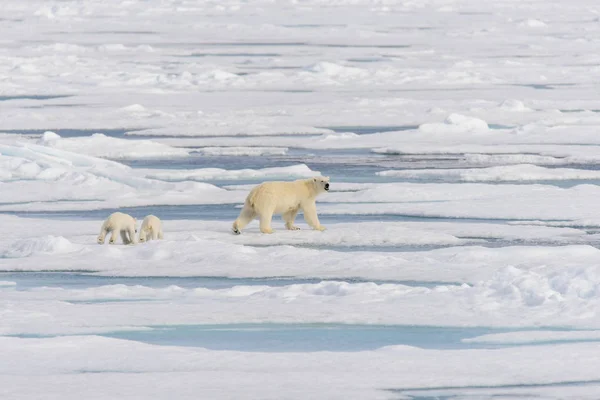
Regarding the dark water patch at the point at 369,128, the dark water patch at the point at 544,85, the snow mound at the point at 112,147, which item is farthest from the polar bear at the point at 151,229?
the dark water patch at the point at 544,85

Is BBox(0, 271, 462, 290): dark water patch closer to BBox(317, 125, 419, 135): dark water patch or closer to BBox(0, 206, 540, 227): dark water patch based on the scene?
BBox(0, 206, 540, 227): dark water patch

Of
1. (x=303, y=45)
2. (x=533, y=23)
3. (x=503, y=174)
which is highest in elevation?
(x=533, y=23)

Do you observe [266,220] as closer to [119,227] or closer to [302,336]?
[119,227]

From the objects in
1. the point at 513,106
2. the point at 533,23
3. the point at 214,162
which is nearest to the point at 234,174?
the point at 214,162

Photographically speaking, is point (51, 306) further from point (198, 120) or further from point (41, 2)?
point (41, 2)

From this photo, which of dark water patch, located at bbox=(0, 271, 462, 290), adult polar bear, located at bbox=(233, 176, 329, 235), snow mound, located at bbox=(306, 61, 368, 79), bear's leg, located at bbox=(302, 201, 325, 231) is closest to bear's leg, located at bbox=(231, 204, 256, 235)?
adult polar bear, located at bbox=(233, 176, 329, 235)

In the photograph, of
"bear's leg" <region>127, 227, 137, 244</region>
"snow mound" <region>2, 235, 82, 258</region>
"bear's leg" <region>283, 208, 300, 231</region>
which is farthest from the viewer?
"bear's leg" <region>283, 208, 300, 231</region>

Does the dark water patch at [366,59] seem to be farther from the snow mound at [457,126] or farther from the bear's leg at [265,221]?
the bear's leg at [265,221]
